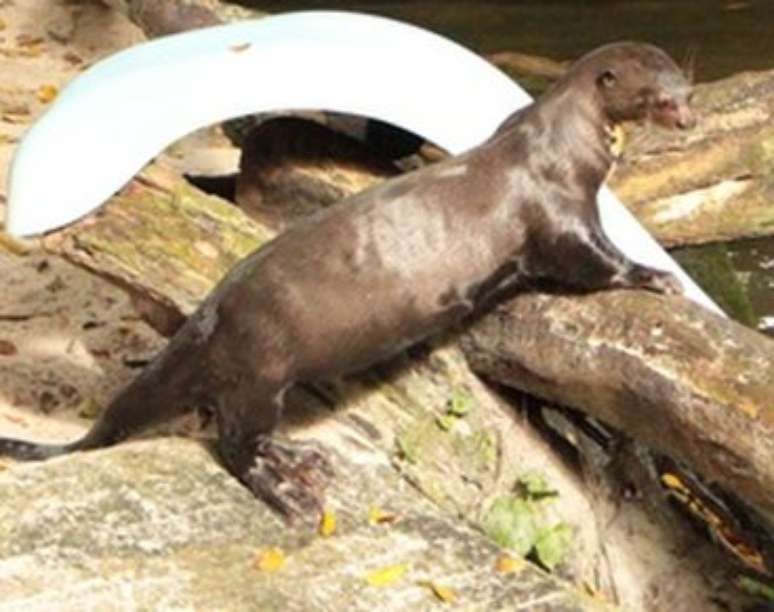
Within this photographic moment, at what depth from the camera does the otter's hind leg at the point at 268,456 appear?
356 cm

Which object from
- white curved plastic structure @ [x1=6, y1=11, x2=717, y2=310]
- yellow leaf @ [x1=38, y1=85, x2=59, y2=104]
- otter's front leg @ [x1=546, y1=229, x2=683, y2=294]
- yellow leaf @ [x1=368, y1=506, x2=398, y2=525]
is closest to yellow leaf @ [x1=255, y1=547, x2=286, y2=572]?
yellow leaf @ [x1=368, y1=506, x2=398, y2=525]

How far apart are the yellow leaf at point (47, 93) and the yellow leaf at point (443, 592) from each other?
3.71 metres

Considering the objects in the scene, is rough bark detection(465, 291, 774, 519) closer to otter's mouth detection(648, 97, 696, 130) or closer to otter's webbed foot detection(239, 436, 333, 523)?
otter's mouth detection(648, 97, 696, 130)

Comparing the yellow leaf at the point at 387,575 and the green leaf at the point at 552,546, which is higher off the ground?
the yellow leaf at the point at 387,575

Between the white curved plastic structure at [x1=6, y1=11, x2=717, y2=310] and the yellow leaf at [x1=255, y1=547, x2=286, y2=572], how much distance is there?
3.31 ft

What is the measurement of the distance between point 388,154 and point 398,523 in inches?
51.9

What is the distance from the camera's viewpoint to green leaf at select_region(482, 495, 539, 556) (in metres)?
3.90

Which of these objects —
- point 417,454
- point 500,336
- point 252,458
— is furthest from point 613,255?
point 252,458

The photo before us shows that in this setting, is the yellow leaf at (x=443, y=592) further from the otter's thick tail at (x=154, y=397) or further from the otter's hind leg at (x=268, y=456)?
the otter's thick tail at (x=154, y=397)

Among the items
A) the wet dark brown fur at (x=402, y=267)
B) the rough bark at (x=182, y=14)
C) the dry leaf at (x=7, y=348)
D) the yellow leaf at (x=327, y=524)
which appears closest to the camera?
the yellow leaf at (x=327, y=524)

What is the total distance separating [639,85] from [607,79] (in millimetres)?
72

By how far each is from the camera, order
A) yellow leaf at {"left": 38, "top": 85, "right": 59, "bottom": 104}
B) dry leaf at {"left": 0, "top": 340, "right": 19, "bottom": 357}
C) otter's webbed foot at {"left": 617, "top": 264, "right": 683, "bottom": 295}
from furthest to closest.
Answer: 1. yellow leaf at {"left": 38, "top": 85, "right": 59, "bottom": 104}
2. dry leaf at {"left": 0, "top": 340, "right": 19, "bottom": 357}
3. otter's webbed foot at {"left": 617, "top": 264, "right": 683, "bottom": 295}

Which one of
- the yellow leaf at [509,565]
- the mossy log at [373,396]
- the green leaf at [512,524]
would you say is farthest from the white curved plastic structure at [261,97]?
the yellow leaf at [509,565]

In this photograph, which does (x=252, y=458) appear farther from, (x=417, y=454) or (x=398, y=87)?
(x=398, y=87)
